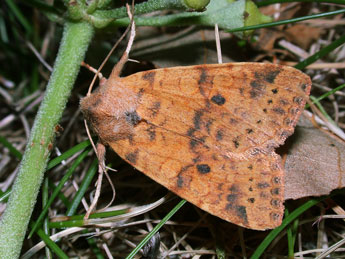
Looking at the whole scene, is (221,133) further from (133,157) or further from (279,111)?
(133,157)

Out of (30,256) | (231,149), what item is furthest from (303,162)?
(30,256)

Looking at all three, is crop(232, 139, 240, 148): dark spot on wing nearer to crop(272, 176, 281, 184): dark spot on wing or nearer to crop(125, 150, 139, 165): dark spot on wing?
crop(272, 176, 281, 184): dark spot on wing

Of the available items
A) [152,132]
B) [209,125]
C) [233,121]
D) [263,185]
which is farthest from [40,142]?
[263,185]

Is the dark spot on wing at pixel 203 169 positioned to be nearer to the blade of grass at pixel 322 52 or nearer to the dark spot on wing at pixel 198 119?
the dark spot on wing at pixel 198 119

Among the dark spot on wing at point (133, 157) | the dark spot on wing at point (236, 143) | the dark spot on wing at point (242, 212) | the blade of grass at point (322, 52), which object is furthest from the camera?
the blade of grass at point (322, 52)

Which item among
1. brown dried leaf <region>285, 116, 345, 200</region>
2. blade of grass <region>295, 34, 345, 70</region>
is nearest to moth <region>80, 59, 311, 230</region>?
brown dried leaf <region>285, 116, 345, 200</region>

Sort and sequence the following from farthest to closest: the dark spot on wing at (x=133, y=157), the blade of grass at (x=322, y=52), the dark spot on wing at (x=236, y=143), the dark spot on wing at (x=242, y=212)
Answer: the blade of grass at (x=322, y=52) → the dark spot on wing at (x=133, y=157) → the dark spot on wing at (x=236, y=143) → the dark spot on wing at (x=242, y=212)

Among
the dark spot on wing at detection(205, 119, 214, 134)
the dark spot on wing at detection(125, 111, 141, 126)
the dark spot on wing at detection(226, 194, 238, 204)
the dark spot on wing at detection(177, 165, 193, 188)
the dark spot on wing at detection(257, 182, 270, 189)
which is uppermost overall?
the dark spot on wing at detection(125, 111, 141, 126)

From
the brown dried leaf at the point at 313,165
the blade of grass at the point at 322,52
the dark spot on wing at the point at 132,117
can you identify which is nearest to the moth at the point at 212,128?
the dark spot on wing at the point at 132,117
